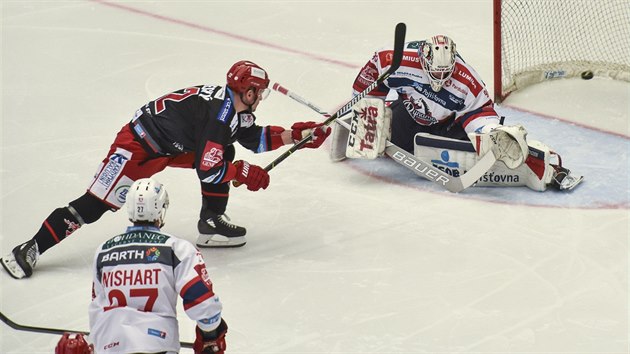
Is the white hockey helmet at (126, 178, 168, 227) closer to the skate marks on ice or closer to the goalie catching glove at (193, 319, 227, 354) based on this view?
the goalie catching glove at (193, 319, 227, 354)

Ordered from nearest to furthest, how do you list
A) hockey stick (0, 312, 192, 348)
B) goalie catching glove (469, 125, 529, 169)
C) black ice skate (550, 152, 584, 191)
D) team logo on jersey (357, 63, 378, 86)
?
hockey stick (0, 312, 192, 348) < goalie catching glove (469, 125, 529, 169) < black ice skate (550, 152, 584, 191) < team logo on jersey (357, 63, 378, 86)

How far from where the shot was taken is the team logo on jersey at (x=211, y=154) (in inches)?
186

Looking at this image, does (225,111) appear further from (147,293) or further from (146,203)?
(147,293)

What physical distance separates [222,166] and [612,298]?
153 cm

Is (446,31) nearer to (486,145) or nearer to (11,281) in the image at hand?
(486,145)

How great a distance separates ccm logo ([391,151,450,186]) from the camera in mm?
5543

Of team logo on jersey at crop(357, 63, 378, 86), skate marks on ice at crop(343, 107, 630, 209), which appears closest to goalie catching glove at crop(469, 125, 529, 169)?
skate marks on ice at crop(343, 107, 630, 209)

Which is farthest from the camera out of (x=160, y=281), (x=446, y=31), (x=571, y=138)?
(x=446, y=31)

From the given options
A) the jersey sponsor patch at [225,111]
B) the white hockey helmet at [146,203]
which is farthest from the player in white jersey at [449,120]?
the white hockey helmet at [146,203]

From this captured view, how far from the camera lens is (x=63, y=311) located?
14.8 ft

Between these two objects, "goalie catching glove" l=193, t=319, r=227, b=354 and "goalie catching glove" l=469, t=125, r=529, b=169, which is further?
"goalie catching glove" l=469, t=125, r=529, b=169

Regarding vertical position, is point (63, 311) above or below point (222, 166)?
below

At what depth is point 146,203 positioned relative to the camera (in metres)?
3.52

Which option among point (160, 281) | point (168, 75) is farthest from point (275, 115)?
point (160, 281)
